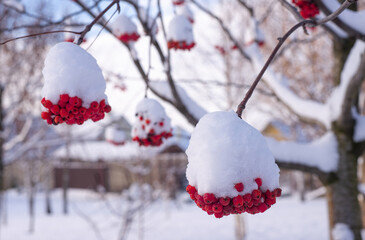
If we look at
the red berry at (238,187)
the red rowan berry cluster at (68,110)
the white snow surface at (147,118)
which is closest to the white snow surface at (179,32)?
the white snow surface at (147,118)

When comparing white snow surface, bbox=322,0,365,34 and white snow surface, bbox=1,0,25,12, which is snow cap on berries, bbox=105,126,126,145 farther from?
white snow surface, bbox=322,0,365,34

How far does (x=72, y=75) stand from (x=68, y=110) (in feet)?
0.51

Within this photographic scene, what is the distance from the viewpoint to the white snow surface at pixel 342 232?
129 inches

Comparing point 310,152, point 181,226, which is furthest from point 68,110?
point 181,226

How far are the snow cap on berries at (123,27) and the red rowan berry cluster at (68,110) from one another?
1.56 m

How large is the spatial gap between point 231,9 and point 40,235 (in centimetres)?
1024

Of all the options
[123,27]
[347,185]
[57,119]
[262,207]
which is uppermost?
[123,27]

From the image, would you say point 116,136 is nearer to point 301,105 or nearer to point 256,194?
point 301,105

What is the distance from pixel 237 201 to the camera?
104cm

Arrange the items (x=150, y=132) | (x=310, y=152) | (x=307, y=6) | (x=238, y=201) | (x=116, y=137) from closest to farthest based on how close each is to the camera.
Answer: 1. (x=238, y=201)
2. (x=307, y=6)
3. (x=150, y=132)
4. (x=310, y=152)
5. (x=116, y=137)

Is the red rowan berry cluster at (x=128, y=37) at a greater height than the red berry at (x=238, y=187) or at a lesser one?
greater

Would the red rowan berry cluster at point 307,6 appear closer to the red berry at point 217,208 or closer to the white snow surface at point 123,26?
the white snow surface at point 123,26

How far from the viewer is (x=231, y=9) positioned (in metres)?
9.57

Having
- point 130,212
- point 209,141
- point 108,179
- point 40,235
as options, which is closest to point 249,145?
point 209,141
